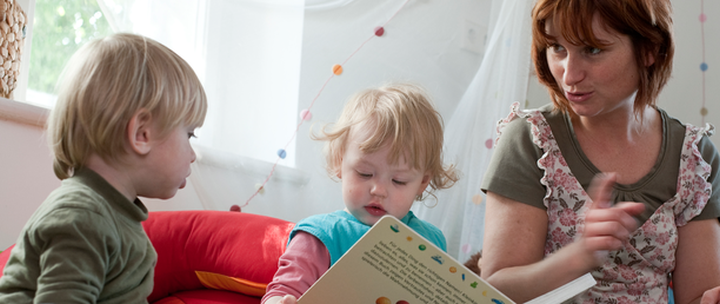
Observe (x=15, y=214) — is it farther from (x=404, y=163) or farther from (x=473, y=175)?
(x=473, y=175)

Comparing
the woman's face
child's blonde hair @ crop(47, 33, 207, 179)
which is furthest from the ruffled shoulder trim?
child's blonde hair @ crop(47, 33, 207, 179)

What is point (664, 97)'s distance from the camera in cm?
197

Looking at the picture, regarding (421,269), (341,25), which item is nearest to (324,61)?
(341,25)

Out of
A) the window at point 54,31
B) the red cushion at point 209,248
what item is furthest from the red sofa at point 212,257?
the window at point 54,31

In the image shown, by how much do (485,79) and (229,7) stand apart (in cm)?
67

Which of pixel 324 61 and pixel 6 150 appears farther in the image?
pixel 324 61

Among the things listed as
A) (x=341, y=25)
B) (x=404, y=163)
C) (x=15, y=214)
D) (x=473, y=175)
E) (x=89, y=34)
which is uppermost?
(x=341, y=25)

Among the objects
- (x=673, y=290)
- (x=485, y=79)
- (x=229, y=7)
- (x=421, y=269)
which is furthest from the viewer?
(x=485, y=79)

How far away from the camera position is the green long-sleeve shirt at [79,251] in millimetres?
568

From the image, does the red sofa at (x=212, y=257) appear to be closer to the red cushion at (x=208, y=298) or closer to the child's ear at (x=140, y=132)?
the red cushion at (x=208, y=298)

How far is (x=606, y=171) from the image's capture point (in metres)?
0.96

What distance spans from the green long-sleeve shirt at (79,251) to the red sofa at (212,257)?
0.41 m

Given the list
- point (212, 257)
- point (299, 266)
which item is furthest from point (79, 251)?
point (212, 257)

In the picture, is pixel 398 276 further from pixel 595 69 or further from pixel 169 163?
pixel 595 69
